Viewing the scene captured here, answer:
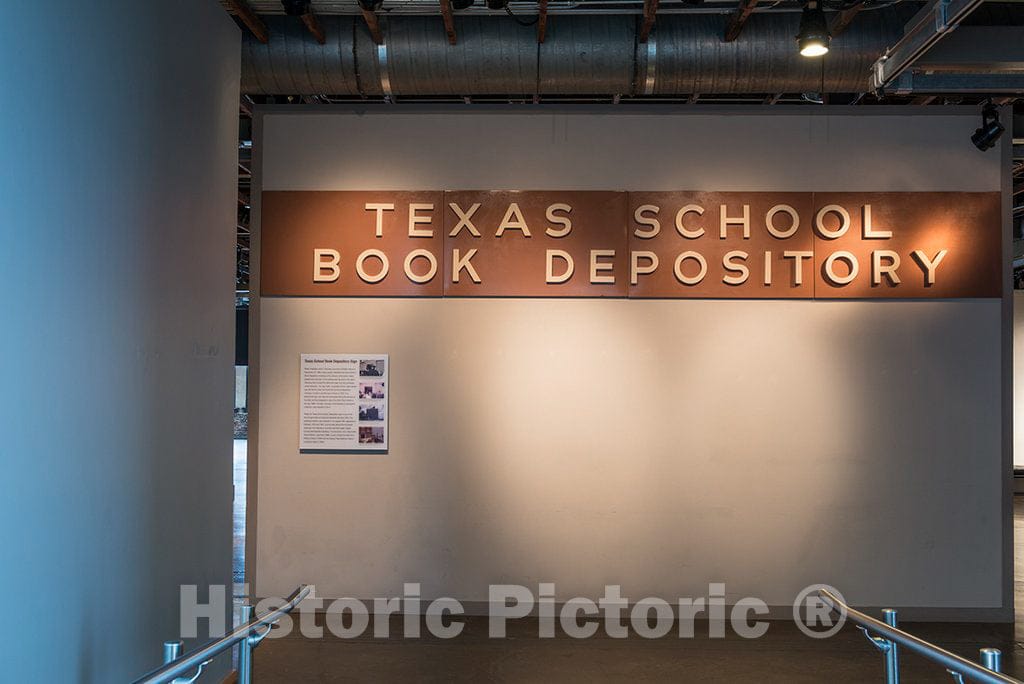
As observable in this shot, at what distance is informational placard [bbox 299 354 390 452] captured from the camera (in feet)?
18.7

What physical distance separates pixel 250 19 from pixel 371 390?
2.53 metres

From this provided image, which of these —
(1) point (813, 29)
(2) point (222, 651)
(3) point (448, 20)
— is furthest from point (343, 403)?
(1) point (813, 29)

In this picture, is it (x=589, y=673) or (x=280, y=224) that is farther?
(x=280, y=224)

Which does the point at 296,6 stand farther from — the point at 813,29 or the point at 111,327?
the point at 813,29

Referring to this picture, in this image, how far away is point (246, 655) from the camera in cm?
313

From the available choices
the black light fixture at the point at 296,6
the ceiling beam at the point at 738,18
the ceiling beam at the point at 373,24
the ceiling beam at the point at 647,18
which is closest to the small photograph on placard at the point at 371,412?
the ceiling beam at the point at 373,24

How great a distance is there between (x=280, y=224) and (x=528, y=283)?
184 cm

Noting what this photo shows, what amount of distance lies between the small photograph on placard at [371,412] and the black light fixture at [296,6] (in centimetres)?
260

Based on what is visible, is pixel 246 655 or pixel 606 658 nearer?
pixel 246 655

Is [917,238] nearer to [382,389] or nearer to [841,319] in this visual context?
[841,319]

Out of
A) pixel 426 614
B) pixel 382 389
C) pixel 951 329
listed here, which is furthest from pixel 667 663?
pixel 951 329

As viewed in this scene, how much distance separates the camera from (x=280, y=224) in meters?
5.79

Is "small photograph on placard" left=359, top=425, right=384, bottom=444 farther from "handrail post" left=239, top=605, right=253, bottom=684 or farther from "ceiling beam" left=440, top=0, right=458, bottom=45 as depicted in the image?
"ceiling beam" left=440, top=0, right=458, bottom=45

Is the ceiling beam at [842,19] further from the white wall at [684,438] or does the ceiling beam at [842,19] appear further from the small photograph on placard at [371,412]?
the small photograph on placard at [371,412]
